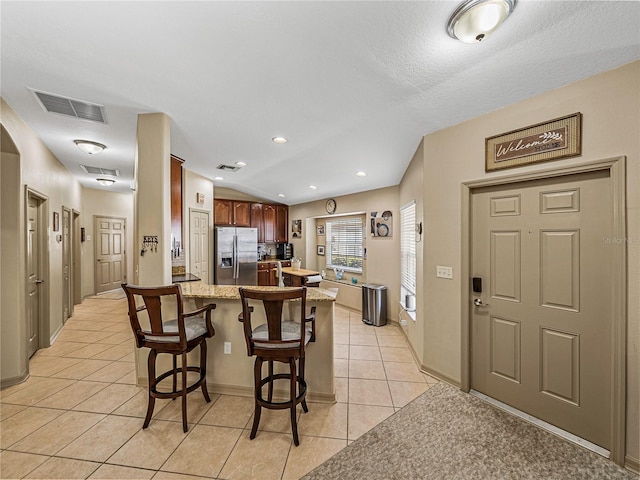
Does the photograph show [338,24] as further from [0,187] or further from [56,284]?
[56,284]

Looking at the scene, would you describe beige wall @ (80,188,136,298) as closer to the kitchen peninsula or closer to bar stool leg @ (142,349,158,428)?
the kitchen peninsula

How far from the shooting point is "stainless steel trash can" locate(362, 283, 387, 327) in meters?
4.62

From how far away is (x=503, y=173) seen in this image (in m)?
2.32

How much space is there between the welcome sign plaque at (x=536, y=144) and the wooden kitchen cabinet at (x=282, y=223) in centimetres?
542

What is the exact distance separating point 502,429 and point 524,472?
1.30ft

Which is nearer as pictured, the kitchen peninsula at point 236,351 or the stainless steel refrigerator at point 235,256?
the kitchen peninsula at point 236,351

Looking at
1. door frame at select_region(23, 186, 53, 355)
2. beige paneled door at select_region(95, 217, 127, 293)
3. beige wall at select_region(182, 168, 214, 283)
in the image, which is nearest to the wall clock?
beige wall at select_region(182, 168, 214, 283)

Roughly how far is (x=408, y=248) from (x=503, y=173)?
2.05 meters

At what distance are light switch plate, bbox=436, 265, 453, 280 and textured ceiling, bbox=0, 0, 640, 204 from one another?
143 cm

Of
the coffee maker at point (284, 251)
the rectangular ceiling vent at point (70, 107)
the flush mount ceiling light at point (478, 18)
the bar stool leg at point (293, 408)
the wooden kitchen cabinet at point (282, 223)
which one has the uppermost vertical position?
the rectangular ceiling vent at point (70, 107)

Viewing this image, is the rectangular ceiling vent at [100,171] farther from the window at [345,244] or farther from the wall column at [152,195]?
the window at [345,244]

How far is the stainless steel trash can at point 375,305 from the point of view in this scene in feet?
15.2

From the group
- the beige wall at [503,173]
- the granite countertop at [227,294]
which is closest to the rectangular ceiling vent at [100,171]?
the granite countertop at [227,294]

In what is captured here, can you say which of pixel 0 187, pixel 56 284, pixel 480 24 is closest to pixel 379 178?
pixel 480 24
